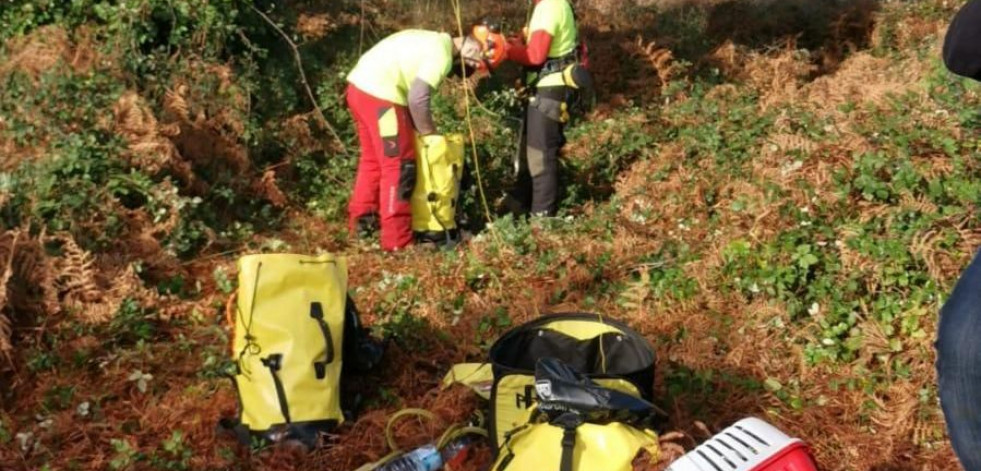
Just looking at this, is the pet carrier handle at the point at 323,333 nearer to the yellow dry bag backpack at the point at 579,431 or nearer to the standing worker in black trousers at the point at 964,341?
the yellow dry bag backpack at the point at 579,431

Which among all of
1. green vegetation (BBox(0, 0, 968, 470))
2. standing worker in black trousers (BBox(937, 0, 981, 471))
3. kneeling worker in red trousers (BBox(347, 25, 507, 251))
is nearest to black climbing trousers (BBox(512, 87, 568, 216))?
green vegetation (BBox(0, 0, 968, 470))

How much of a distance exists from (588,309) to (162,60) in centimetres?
466

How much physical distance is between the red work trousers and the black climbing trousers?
4.00ft

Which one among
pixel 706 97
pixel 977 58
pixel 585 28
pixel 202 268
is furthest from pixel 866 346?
pixel 585 28

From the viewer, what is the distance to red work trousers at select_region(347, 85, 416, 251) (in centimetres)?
614

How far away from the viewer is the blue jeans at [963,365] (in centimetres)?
197

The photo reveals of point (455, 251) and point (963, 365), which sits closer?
point (963, 365)

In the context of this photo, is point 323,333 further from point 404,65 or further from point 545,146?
point 545,146

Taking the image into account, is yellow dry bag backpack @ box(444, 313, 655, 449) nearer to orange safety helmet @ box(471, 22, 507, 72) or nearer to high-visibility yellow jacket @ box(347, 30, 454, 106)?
high-visibility yellow jacket @ box(347, 30, 454, 106)

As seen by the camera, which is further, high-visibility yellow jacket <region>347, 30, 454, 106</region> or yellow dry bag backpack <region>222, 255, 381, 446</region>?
high-visibility yellow jacket <region>347, 30, 454, 106</region>

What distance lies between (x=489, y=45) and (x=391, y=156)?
3.80ft

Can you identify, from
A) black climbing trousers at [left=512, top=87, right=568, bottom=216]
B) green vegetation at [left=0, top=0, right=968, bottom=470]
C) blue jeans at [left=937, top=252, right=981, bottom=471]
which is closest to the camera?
blue jeans at [left=937, top=252, right=981, bottom=471]

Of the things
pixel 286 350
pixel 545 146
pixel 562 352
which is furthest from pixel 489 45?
pixel 286 350

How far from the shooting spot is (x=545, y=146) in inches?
278
